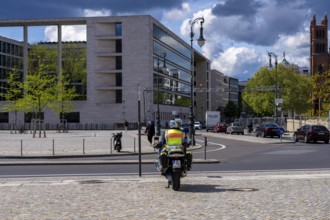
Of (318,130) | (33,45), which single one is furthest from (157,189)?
(33,45)

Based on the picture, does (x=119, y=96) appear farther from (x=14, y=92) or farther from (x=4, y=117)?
(x=14, y=92)

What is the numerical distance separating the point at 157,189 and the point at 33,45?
105m

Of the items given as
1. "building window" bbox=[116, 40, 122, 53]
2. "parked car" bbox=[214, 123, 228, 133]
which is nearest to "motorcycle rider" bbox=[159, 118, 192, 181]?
"parked car" bbox=[214, 123, 228, 133]

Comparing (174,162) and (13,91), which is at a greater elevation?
(13,91)

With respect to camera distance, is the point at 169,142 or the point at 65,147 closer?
the point at 169,142

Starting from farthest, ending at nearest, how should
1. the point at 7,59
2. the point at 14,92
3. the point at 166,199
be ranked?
the point at 7,59
the point at 14,92
the point at 166,199

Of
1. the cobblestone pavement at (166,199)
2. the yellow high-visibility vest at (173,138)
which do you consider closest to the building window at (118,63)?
the cobblestone pavement at (166,199)

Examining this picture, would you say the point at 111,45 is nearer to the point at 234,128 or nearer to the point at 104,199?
the point at 234,128

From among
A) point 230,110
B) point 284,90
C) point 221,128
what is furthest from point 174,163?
point 230,110

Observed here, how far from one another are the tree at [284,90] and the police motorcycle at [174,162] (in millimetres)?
88047

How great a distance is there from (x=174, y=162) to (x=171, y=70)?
107 metres

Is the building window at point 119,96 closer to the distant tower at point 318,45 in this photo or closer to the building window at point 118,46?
the building window at point 118,46

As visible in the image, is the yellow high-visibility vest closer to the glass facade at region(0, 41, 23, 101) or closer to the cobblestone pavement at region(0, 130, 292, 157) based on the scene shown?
the cobblestone pavement at region(0, 130, 292, 157)

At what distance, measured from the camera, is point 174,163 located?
12.6 meters
